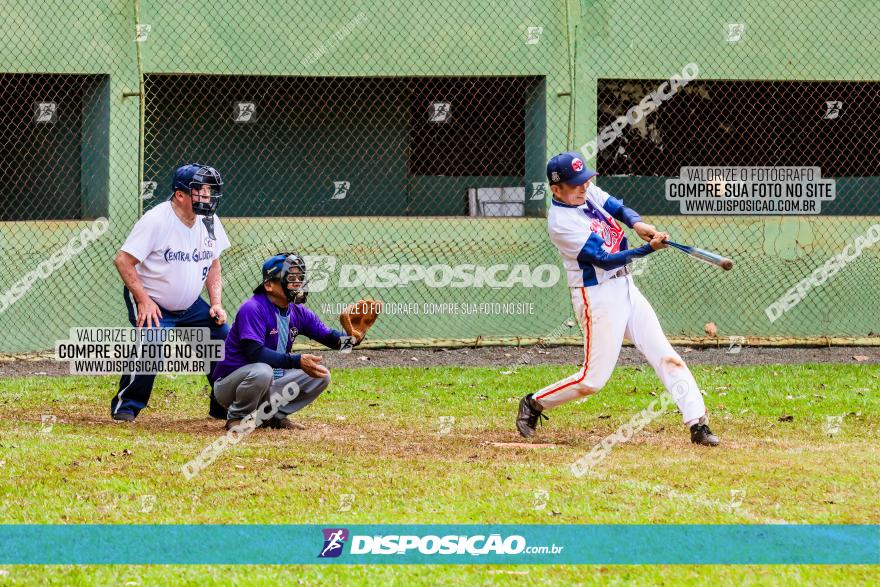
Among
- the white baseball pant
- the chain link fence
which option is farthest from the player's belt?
the chain link fence

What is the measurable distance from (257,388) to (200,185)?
5.23ft

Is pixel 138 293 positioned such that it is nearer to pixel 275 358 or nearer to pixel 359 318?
pixel 275 358

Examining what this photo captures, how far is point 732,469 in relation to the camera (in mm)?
6980

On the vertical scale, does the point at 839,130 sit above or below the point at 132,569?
above

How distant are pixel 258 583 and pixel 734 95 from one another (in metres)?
12.6

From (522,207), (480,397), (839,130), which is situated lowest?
(480,397)

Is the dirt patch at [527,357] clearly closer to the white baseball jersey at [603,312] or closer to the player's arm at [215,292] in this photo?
the player's arm at [215,292]

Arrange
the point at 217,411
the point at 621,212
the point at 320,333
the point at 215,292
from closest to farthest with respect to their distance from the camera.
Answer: the point at 621,212 < the point at 320,333 < the point at 217,411 < the point at 215,292

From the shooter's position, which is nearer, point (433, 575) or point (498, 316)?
point (433, 575)

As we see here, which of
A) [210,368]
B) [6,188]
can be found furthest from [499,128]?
[210,368]

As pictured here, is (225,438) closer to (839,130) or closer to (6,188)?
(6,188)

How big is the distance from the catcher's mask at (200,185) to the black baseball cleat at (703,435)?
3718 mm

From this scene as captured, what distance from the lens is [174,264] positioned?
29.1 ft

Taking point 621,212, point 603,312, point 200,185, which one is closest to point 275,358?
point 200,185
